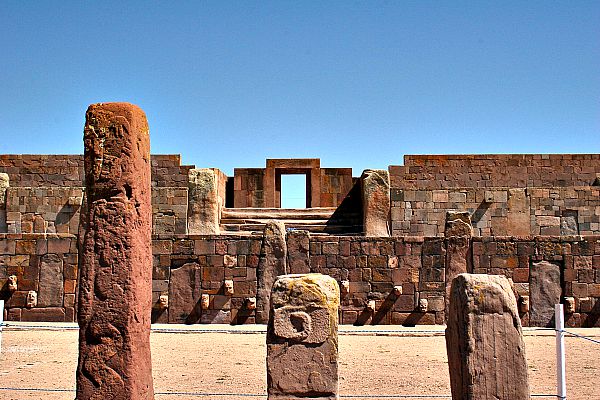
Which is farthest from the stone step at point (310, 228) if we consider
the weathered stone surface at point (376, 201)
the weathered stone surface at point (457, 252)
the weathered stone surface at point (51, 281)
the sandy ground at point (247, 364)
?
the sandy ground at point (247, 364)

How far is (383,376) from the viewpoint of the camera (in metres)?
7.80

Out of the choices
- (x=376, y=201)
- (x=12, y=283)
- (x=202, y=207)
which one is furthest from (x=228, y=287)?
(x=376, y=201)

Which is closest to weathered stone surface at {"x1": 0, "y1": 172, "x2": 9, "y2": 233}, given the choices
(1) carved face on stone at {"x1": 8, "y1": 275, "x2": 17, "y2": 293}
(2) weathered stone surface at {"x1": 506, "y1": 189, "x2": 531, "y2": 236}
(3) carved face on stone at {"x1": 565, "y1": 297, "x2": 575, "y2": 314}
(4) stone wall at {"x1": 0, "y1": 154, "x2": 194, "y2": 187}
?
(4) stone wall at {"x1": 0, "y1": 154, "x2": 194, "y2": 187}

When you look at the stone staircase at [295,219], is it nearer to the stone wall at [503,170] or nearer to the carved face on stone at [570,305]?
the stone wall at [503,170]

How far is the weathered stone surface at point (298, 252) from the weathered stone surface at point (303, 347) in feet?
23.1

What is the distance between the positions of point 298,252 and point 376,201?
4.64 metres

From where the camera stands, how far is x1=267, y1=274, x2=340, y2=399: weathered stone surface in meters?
6.06

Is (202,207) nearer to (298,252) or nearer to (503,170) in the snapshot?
(298,252)

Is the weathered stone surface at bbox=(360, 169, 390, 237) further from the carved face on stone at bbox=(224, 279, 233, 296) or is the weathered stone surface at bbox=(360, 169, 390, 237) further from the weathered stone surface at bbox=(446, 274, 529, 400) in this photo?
the weathered stone surface at bbox=(446, 274, 529, 400)

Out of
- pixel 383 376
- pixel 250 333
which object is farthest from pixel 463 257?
pixel 383 376

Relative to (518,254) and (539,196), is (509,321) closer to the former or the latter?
(518,254)

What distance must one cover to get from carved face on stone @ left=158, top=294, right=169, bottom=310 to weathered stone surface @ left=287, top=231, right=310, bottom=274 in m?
2.25

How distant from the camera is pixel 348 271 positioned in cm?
1329

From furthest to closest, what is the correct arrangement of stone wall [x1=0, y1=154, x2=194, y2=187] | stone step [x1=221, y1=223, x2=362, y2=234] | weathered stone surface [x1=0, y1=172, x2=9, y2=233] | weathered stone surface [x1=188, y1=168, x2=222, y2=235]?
stone wall [x1=0, y1=154, x2=194, y2=187] → weathered stone surface [x1=0, y1=172, x2=9, y2=233] → stone step [x1=221, y1=223, x2=362, y2=234] → weathered stone surface [x1=188, y1=168, x2=222, y2=235]
